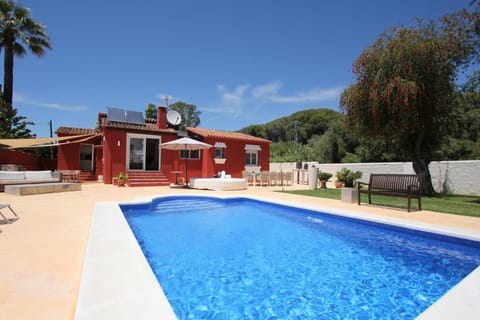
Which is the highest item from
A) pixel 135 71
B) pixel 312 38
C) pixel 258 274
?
pixel 312 38

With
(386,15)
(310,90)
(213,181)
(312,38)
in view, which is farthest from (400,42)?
(310,90)

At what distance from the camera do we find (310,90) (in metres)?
28.8

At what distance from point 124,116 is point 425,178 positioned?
17.7 metres

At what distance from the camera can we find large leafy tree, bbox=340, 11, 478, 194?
35.9 ft

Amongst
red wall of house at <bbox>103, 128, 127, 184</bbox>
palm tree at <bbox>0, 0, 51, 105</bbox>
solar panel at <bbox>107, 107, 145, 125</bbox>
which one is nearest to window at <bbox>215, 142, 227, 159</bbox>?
solar panel at <bbox>107, 107, 145, 125</bbox>

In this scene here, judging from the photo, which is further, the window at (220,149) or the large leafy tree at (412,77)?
the window at (220,149)

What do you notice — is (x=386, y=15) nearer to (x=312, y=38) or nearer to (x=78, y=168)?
(x=312, y=38)

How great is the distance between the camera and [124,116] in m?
16.5

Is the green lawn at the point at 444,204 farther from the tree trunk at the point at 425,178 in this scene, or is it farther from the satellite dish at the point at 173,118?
the satellite dish at the point at 173,118

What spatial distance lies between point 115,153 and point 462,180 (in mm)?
19074

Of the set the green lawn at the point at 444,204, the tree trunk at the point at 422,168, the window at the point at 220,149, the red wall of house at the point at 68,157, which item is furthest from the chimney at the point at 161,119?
the tree trunk at the point at 422,168

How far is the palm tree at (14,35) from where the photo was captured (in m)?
18.5

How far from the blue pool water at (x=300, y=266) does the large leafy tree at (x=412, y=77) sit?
23.9 feet

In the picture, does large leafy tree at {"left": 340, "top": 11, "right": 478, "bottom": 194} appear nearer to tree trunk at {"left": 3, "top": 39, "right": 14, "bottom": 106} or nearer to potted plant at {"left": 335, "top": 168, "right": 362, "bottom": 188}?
potted plant at {"left": 335, "top": 168, "right": 362, "bottom": 188}
